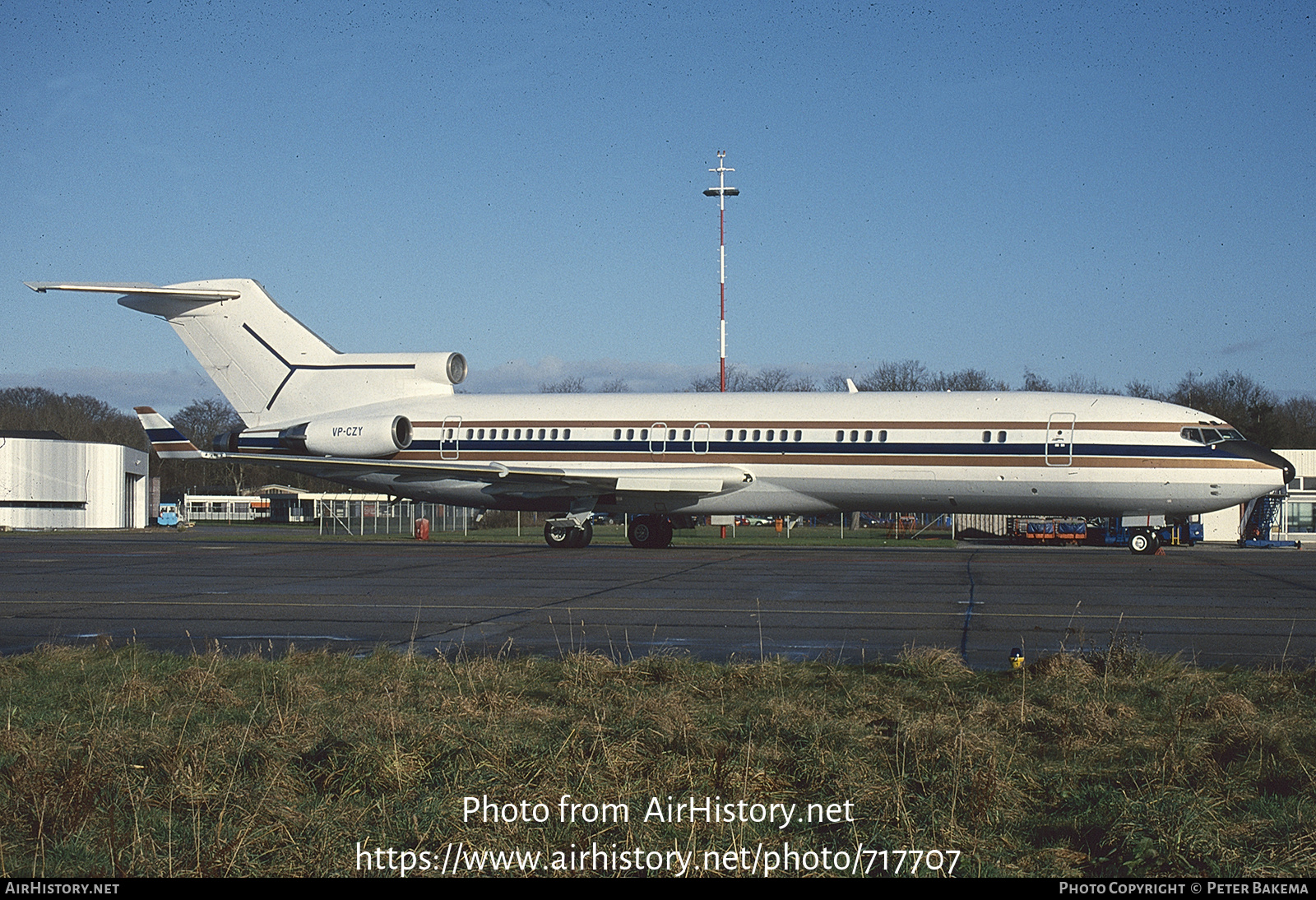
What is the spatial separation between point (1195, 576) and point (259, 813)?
64.5 ft

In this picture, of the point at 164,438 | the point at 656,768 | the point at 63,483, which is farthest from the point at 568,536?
the point at 63,483

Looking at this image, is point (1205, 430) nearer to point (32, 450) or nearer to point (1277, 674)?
point (1277, 674)

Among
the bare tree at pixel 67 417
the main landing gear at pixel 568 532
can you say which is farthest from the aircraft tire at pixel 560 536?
→ the bare tree at pixel 67 417

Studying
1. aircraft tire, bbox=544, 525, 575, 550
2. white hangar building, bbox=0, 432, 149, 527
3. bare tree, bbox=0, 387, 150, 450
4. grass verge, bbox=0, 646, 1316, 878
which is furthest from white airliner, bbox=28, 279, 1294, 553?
bare tree, bbox=0, 387, 150, 450

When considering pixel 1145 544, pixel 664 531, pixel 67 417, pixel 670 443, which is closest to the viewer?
pixel 1145 544

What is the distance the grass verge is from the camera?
4816mm

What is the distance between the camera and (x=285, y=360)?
32.7m

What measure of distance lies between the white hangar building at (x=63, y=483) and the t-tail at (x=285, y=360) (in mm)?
30190

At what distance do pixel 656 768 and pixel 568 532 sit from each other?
80.0 feet

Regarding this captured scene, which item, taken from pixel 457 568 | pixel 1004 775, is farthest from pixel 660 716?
pixel 457 568

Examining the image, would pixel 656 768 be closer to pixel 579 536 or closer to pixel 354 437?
pixel 579 536

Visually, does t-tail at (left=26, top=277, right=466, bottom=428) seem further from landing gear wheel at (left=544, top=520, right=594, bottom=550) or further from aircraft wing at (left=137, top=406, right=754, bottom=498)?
landing gear wheel at (left=544, top=520, right=594, bottom=550)

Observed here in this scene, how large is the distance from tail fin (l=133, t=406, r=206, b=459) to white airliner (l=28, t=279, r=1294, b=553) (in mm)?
69
